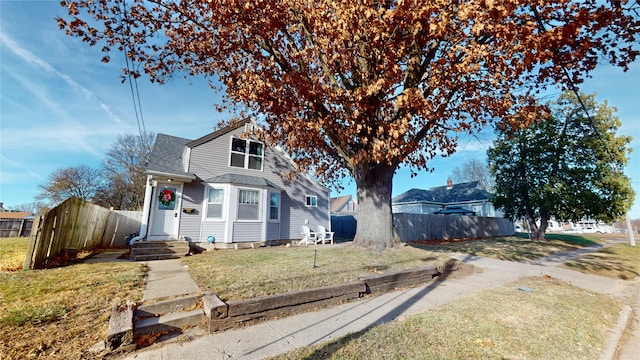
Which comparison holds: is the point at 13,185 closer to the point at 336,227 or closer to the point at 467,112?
the point at 336,227

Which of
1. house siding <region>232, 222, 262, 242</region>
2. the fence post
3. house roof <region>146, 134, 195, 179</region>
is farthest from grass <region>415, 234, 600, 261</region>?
the fence post

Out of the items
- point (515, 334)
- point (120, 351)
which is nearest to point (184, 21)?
point (120, 351)

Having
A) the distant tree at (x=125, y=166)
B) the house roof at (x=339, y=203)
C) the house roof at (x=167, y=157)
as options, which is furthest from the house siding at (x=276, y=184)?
the house roof at (x=339, y=203)

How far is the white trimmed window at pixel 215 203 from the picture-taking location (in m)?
11.7

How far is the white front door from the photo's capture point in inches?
416

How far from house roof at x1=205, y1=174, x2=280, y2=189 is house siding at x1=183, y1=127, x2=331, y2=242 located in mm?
303

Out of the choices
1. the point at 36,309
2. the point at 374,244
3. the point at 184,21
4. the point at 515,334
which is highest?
the point at 184,21

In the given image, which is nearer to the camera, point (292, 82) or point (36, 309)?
point (36, 309)

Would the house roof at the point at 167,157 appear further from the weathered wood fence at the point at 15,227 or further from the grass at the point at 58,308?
the weathered wood fence at the point at 15,227

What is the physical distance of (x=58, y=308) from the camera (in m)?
3.67

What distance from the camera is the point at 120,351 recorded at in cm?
285

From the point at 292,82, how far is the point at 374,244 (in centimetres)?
537

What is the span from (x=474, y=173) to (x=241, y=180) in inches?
1503

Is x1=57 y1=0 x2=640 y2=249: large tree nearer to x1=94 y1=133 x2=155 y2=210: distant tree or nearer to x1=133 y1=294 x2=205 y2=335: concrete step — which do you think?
x1=133 y1=294 x2=205 y2=335: concrete step
